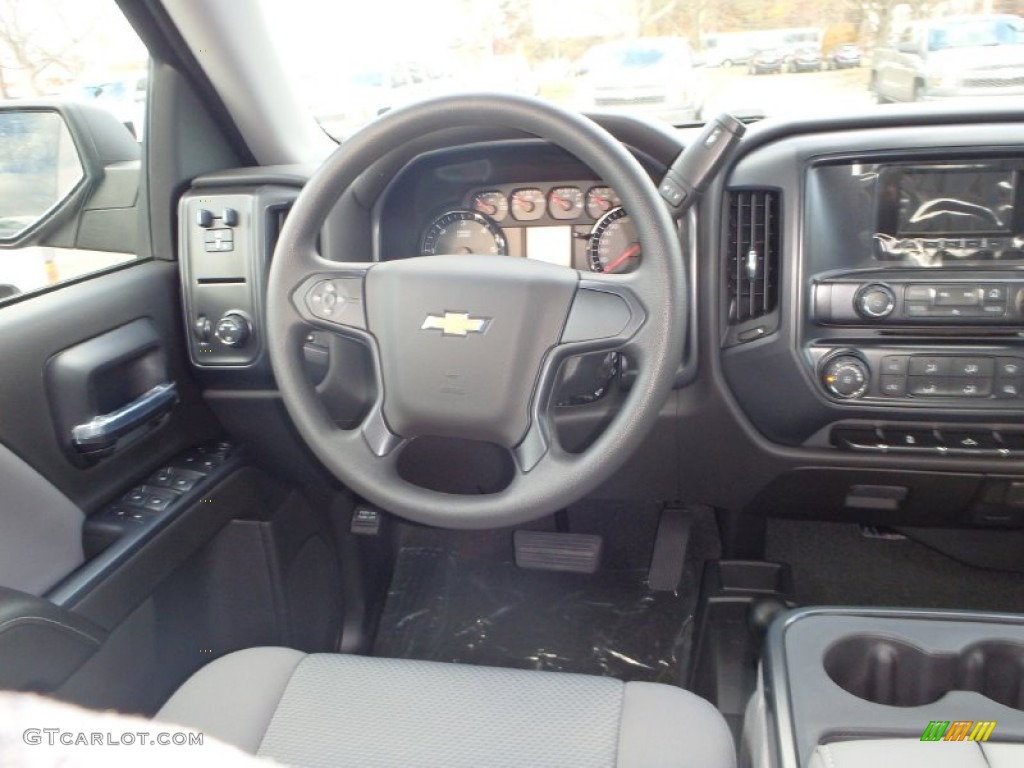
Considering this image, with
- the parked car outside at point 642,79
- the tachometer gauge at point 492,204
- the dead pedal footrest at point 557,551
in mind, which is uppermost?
the parked car outside at point 642,79

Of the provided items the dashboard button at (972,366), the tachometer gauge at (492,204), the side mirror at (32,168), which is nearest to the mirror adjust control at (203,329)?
the side mirror at (32,168)

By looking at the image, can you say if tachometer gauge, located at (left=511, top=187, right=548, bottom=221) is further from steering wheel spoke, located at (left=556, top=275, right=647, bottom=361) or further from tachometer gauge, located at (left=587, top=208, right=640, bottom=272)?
steering wheel spoke, located at (left=556, top=275, right=647, bottom=361)

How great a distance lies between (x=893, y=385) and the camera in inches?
57.7

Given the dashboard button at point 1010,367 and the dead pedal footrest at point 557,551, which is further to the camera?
the dead pedal footrest at point 557,551

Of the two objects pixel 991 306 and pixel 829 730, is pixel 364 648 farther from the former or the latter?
pixel 991 306

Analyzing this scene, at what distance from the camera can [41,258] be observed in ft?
4.95

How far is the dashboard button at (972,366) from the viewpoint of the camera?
55.8 inches

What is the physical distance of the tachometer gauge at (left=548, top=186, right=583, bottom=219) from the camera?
1606 mm

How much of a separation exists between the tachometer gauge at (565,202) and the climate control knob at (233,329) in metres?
0.60

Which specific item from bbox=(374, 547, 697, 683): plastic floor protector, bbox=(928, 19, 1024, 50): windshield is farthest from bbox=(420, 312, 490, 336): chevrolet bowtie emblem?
bbox=(374, 547, 697, 683): plastic floor protector

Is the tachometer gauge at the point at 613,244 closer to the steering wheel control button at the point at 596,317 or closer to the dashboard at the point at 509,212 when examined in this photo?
the dashboard at the point at 509,212

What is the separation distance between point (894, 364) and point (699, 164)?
1.62ft

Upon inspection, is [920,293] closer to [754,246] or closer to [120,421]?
[754,246]

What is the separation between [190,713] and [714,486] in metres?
1.06
